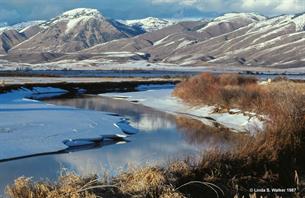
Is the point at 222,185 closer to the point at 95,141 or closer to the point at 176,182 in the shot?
the point at 176,182

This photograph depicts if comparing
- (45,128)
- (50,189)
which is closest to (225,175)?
(50,189)

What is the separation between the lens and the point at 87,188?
1141 centimetres

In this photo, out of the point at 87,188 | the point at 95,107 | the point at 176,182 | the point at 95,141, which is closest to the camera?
the point at 87,188

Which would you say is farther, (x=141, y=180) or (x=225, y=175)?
(x=225, y=175)

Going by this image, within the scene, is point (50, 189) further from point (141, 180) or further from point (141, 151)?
point (141, 151)

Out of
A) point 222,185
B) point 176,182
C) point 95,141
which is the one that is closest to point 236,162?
point 222,185

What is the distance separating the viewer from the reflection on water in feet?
59.2

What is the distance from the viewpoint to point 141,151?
23.2 m

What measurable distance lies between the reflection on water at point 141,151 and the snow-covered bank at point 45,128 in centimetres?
132

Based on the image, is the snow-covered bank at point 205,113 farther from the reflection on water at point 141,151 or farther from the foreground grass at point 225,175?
the foreground grass at point 225,175

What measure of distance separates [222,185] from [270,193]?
1.18 metres

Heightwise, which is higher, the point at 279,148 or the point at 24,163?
the point at 279,148

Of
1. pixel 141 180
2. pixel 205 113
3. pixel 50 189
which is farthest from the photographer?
pixel 205 113

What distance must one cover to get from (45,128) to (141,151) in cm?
715
